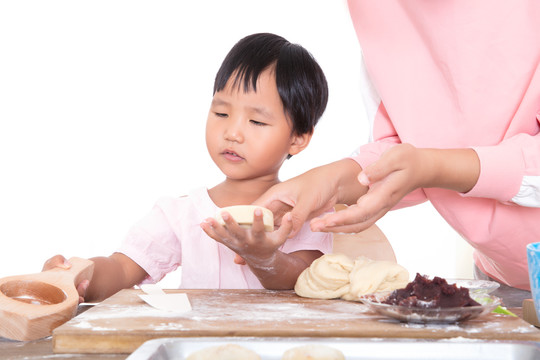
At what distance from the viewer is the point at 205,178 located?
4289 millimetres

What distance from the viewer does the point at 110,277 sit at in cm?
150

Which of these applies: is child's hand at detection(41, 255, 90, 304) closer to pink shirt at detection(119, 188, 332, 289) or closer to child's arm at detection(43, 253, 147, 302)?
child's arm at detection(43, 253, 147, 302)

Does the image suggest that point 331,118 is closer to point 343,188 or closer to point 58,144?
point 58,144

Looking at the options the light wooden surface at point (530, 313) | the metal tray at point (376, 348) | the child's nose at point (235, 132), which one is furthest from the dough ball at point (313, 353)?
the child's nose at point (235, 132)

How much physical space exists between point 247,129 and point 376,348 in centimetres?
93

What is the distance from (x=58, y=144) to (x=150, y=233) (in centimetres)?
288

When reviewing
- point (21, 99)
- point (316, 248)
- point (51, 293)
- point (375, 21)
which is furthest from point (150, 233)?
point (21, 99)

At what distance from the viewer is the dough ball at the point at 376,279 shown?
3.99 feet

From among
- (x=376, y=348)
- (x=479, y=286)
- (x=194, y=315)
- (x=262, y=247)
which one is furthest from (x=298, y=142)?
(x=376, y=348)

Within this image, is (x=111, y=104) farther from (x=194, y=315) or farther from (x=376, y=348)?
(x=376, y=348)

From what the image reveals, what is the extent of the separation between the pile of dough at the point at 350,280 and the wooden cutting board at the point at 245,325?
0.10m

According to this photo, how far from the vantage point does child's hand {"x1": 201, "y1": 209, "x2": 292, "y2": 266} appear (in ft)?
Result: 3.82

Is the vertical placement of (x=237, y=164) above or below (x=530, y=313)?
above

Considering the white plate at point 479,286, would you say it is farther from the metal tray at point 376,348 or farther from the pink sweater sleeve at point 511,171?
the metal tray at point 376,348
